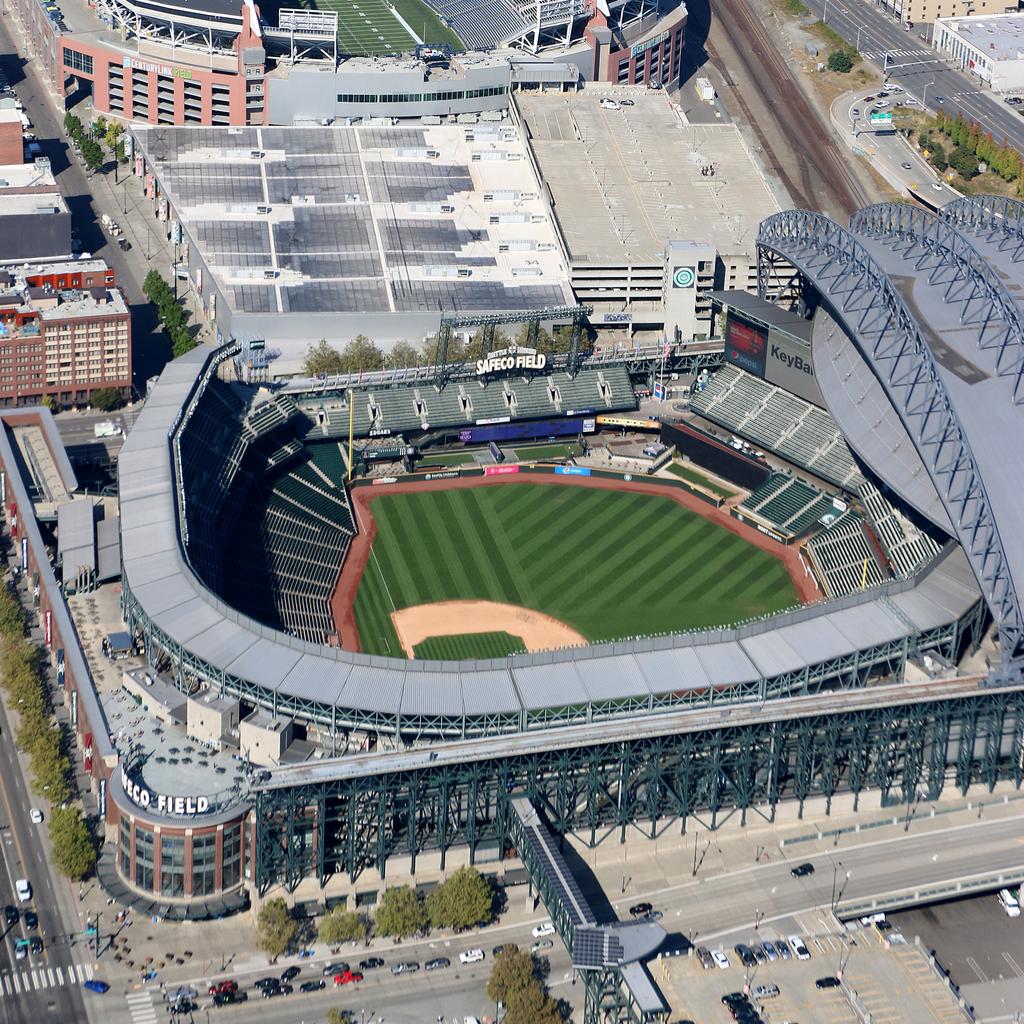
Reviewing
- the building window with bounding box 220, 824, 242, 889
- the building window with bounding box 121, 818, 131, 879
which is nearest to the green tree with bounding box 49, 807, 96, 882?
the building window with bounding box 121, 818, 131, 879

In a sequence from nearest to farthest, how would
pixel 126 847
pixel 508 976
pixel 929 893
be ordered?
pixel 508 976 → pixel 126 847 → pixel 929 893

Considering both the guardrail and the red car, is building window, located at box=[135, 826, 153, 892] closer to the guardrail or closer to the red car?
the red car

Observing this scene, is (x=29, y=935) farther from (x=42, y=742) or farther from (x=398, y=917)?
(x=398, y=917)

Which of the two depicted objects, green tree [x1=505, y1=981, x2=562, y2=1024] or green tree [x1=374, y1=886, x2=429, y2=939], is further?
green tree [x1=374, y1=886, x2=429, y2=939]

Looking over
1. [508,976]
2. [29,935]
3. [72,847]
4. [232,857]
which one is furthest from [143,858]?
[508,976]

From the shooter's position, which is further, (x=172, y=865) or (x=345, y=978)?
(x=172, y=865)

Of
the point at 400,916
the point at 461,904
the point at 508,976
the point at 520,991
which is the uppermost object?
the point at 520,991

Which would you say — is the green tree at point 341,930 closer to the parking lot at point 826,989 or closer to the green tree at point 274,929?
Result: the green tree at point 274,929
